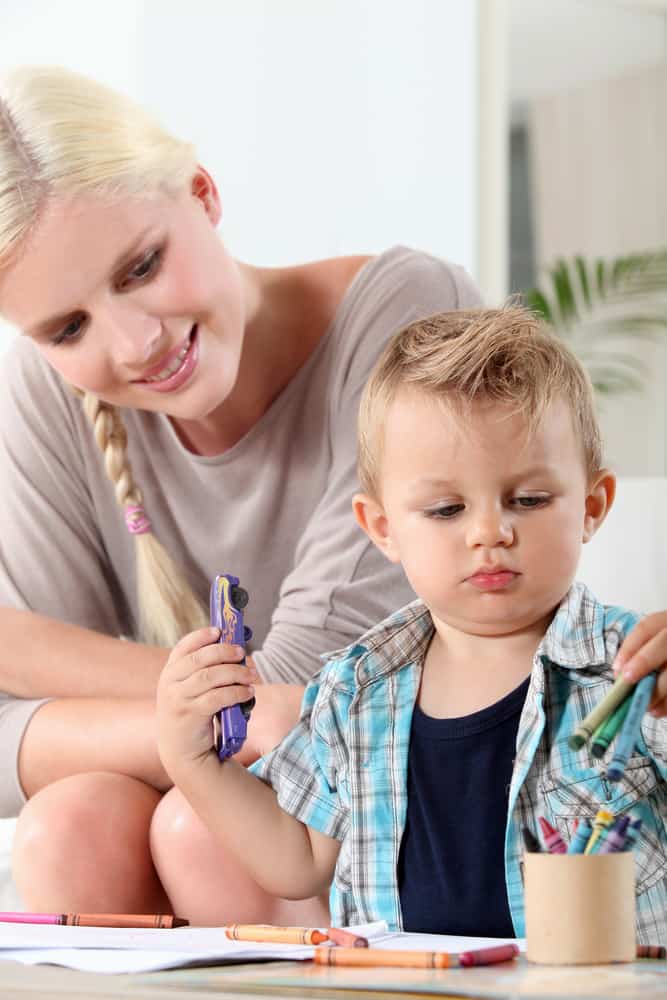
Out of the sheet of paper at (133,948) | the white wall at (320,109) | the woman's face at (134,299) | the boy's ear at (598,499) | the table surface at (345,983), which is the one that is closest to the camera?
the table surface at (345,983)

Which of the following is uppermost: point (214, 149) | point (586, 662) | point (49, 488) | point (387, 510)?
point (214, 149)

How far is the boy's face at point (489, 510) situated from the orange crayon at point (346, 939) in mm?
275

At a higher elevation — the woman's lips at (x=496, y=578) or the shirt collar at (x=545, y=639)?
the woman's lips at (x=496, y=578)

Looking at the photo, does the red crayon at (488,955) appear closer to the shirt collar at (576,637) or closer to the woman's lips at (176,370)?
the shirt collar at (576,637)

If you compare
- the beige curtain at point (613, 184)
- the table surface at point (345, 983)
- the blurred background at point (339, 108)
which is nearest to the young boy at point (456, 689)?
the table surface at point (345, 983)

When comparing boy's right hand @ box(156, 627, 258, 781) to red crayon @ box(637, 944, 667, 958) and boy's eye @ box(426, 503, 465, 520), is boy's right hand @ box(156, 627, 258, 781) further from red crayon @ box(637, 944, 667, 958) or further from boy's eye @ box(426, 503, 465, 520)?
red crayon @ box(637, 944, 667, 958)

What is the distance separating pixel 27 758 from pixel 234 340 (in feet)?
1.52

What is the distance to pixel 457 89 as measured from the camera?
3.58 meters

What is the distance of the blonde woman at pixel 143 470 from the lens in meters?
1.20

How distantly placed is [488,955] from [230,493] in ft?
3.05

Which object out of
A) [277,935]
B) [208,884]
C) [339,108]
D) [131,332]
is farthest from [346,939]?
[339,108]

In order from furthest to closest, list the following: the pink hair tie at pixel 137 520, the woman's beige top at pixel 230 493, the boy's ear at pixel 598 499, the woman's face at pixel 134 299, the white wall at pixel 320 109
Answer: the white wall at pixel 320 109 < the pink hair tie at pixel 137 520 < the woman's beige top at pixel 230 493 < the woman's face at pixel 134 299 < the boy's ear at pixel 598 499

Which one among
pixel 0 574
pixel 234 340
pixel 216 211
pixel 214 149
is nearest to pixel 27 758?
pixel 0 574

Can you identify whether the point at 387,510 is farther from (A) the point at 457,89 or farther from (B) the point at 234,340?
(A) the point at 457,89
